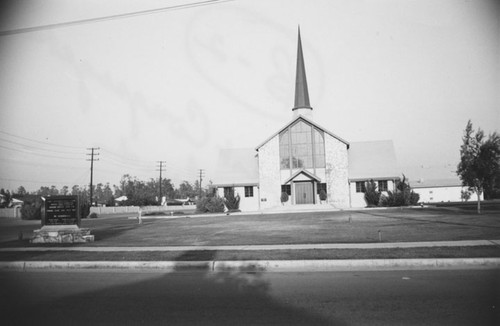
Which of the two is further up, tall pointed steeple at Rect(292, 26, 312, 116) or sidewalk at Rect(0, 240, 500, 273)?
tall pointed steeple at Rect(292, 26, 312, 116)

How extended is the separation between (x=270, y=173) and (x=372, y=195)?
1021 centimetres

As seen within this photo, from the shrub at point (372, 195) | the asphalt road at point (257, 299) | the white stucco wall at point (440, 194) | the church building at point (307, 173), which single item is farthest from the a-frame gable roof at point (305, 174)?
the white stucco wall at point (440, 194)

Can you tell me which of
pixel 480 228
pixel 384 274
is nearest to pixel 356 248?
pixel 384 274

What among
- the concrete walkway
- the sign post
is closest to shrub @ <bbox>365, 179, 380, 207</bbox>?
the concrete walkway

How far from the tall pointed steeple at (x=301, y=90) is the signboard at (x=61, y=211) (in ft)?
105

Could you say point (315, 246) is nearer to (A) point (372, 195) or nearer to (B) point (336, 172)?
(A) point (372, 195)

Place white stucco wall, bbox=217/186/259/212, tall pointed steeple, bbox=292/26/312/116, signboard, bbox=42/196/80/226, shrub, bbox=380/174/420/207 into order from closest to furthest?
signboard, bbox=42/196/80/226
shrub, bbox=380/174/420/207
white stucco wall, bbox=217/186/259/212
tall pointed steeple, bbox=292/26/312/116

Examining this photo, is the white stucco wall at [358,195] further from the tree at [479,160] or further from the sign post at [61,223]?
the sign post at [61,223]

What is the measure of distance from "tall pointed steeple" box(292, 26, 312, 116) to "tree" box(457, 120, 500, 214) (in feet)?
71.9

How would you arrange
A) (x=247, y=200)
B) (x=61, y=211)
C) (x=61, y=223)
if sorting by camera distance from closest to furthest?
(x=61, y=223) < (x=61, y=211) < (x=247, y=200)

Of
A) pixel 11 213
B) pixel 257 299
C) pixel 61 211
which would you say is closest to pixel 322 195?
pixel 61 211

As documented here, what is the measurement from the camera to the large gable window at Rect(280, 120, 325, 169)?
125 ft

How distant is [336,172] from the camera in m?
37.7

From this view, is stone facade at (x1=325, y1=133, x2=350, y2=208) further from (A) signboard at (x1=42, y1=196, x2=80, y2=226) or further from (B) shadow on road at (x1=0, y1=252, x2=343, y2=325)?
(B) shadow on road at (x1=0, y1=252, x2=343, y2=325)
